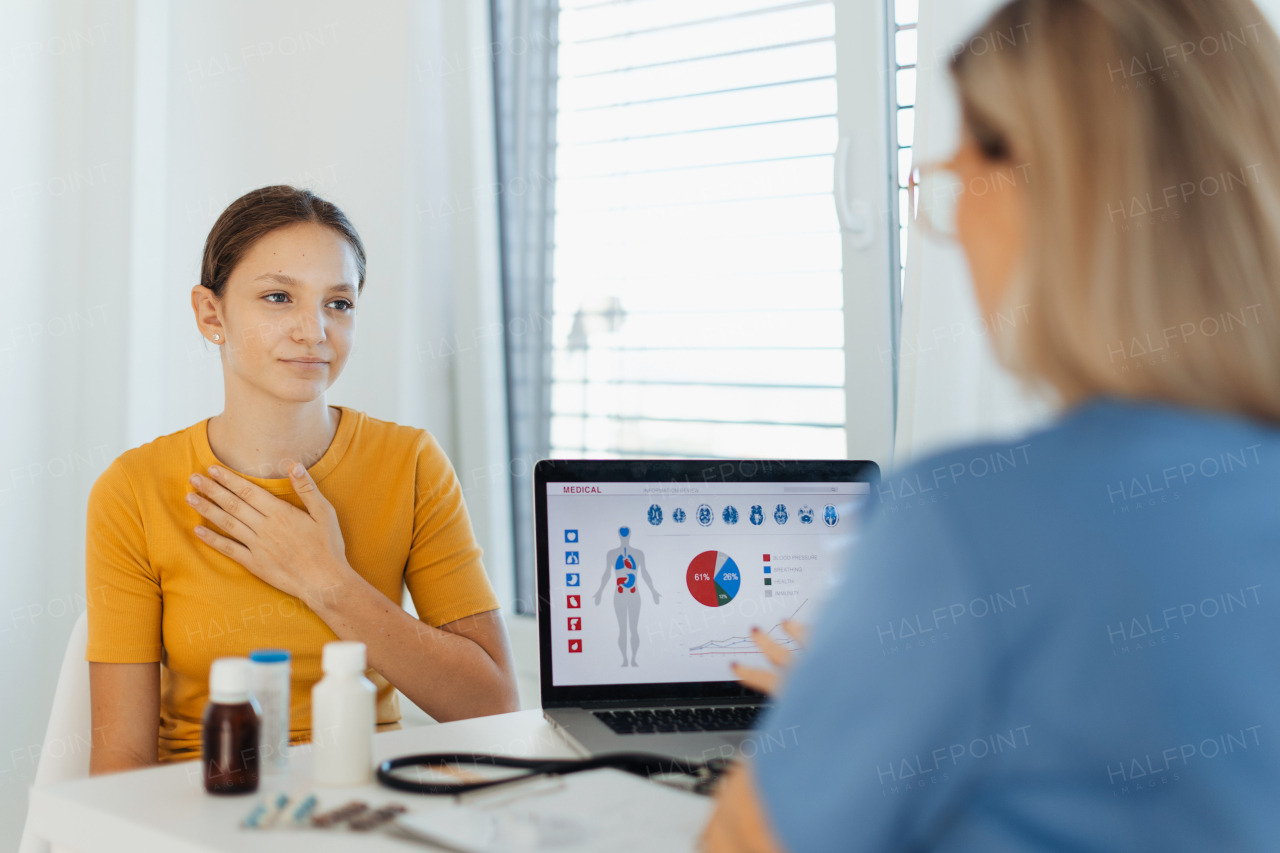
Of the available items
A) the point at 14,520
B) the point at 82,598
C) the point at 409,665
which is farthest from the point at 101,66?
the point at 409,665

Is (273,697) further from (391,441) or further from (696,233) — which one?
(696,233)

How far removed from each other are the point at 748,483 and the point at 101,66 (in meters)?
1.78

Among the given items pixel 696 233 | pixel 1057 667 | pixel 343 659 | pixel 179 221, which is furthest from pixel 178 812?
pixel 179 221

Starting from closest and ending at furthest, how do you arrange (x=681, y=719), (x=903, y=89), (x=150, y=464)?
(x=681, y=719)
(x=150, y=464)
(x=903, y=89)

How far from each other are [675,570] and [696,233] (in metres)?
1.07

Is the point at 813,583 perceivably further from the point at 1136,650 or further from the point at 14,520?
the point at 14,520

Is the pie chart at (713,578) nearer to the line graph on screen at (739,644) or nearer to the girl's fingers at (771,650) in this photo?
the line graph on screen at (739,644)

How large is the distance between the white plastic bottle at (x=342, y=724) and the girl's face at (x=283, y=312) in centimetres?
64

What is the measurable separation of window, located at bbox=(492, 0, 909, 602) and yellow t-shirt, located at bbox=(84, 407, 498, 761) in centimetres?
78

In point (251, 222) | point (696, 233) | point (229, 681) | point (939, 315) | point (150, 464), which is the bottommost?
point (229, 681)

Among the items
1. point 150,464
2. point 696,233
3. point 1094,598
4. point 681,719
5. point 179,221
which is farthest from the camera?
point 179,221

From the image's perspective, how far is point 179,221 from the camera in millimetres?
2279

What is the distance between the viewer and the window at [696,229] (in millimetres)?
1857

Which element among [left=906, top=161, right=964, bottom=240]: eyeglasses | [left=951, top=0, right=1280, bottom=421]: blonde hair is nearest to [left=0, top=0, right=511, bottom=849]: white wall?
[left=906, top=161, right=964, bottom=240]: eyeglasses
